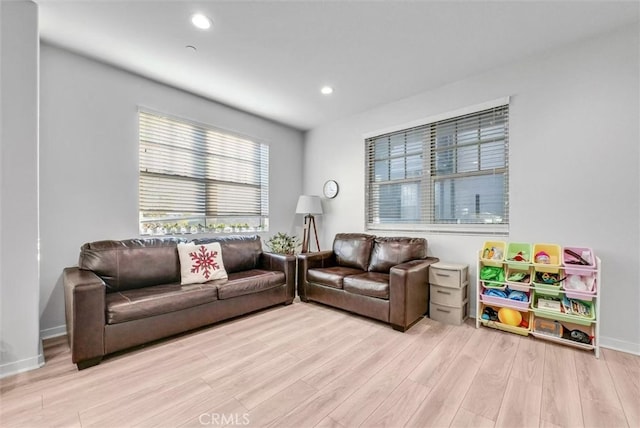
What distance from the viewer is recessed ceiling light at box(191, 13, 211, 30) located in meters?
2.12

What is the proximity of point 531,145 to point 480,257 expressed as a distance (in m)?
1.23

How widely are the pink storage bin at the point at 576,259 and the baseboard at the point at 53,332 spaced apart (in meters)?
4.63

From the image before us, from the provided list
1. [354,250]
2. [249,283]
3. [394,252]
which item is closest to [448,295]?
[394,252]

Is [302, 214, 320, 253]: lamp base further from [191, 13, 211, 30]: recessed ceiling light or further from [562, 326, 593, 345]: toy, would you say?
[562, 326, 593, 345]: toy

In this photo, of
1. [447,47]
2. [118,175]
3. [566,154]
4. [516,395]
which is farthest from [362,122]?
[516,395]

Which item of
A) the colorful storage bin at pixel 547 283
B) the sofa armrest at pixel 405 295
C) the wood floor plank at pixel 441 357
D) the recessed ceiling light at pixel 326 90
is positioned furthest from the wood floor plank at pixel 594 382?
the recessed ceiling light at pixel 326 90

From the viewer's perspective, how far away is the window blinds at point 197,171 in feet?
10.3

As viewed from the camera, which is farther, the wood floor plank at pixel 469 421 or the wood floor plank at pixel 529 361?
the wood floor plank at pixel 529 361

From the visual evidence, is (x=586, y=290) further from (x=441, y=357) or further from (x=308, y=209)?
(x=308, y=209)

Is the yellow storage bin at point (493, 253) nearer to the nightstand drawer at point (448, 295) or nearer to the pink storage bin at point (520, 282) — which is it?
the pink storage bin at point (520, 282)

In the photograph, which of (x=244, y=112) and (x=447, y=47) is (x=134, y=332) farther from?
(x=447, y=47)

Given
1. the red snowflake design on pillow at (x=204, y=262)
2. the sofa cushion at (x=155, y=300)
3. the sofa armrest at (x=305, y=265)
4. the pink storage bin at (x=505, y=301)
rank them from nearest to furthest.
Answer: the sofa cushion at (x=155, y=300), the pink storage bin at (x=505, y=301), the red snowflake design on pillow at (x=204, y=262), the sofa armrest at (x=305, y=265)

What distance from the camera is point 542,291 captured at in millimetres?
2398

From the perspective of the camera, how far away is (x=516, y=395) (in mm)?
1656
